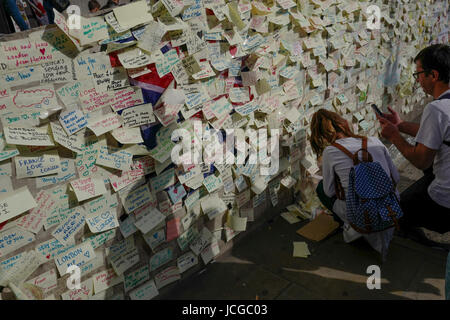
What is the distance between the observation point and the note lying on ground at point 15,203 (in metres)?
1.75

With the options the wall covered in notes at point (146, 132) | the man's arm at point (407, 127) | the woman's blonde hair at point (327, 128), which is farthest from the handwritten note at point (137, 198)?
the man's arm at point (407, 127)

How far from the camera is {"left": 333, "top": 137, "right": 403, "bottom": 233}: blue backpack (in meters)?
2.64

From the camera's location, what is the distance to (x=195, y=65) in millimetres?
2447

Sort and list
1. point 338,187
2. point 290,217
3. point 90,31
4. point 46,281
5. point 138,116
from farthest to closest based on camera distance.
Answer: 1. point 290,217
2. point 338,187
3. point 138,116
4. point 46,281
5. point 90,31

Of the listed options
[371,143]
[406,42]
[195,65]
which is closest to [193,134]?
[195,65]

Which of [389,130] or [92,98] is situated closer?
[92,98]

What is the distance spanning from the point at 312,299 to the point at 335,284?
0.27m

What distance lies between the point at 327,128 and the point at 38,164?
2.32 metres

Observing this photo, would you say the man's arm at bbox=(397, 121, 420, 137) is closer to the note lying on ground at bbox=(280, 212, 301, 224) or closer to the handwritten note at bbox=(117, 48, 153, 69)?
the note lying on ground at bbox=(280, 212, 301, 224)

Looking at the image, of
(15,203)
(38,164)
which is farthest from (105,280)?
(38,164)

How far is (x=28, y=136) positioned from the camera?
1.76m

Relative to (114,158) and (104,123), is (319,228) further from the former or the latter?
(104,123)

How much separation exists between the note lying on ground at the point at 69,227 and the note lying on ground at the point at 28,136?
47cm

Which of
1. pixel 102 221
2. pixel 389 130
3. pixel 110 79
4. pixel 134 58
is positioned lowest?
pixel 102 221
